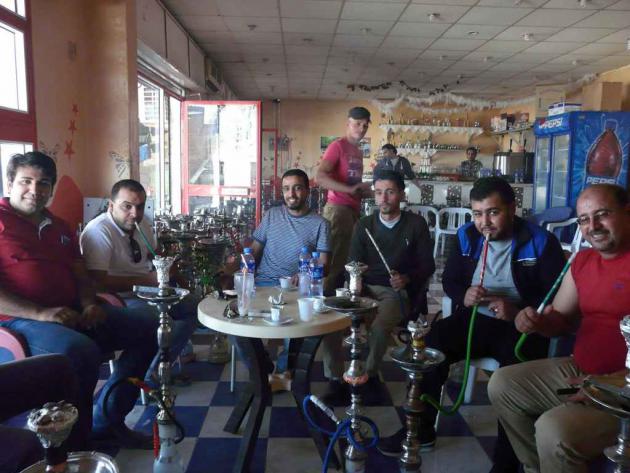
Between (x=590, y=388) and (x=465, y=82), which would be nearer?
(x=590, y=388)

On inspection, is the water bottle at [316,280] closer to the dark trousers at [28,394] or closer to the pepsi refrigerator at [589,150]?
the dark trousers at [28,394]

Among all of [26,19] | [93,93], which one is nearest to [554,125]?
[93,93]

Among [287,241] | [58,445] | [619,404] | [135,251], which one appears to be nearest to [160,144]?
[135,251]

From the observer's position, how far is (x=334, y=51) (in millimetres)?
6750

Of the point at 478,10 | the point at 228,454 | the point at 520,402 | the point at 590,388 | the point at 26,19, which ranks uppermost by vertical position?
the point at 478,10

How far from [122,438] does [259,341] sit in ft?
2.34

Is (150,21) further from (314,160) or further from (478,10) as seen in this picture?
(314,160)

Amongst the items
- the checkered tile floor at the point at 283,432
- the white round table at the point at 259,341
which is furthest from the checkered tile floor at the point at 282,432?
the white round table at the point at 259,341

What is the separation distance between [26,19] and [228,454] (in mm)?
2677

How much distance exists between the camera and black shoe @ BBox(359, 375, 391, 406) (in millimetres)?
2418

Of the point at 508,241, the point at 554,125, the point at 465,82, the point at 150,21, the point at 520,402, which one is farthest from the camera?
the point at 465,82

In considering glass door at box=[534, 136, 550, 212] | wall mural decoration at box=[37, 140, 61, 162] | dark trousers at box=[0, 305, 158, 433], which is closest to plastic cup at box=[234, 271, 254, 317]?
dark trousers at box=[0, 305, 158, 433]

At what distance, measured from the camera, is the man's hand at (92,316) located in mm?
2037

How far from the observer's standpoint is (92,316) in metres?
2.05
